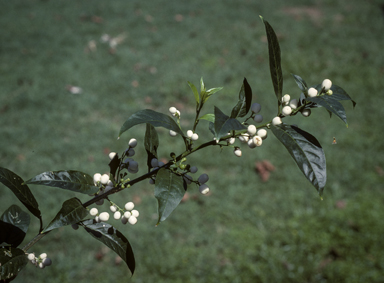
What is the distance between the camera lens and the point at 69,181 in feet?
3.27

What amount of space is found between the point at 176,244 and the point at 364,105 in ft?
12.2

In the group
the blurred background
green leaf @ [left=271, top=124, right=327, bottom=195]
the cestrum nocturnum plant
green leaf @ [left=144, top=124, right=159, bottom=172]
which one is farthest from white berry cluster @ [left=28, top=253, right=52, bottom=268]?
the blurred background

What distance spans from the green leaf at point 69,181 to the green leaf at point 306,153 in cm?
61

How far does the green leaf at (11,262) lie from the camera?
897 millimetres

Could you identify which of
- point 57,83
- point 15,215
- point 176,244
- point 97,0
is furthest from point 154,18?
point 15,215

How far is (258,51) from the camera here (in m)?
5.96

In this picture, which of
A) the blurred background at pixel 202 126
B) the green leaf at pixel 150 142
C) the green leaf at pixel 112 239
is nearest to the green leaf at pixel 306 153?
the green leaf at pixel 150 142

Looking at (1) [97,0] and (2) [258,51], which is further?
(1) [97,0]

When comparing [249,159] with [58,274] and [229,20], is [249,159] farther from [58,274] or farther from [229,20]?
[229,20]

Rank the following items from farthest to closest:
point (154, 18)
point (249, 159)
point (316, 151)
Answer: point (154, 18)
point (249, 159)
point (316, 151)

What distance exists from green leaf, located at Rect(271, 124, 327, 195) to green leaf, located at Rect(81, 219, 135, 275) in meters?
0.61

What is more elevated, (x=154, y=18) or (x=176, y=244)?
(x=154, y=18)

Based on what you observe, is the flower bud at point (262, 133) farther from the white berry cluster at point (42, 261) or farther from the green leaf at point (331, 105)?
the white berry cluster at point (42, 261)

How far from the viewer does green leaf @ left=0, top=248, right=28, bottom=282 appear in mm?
897
